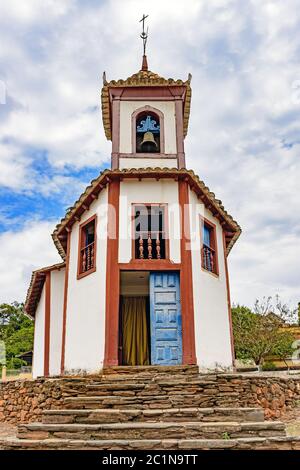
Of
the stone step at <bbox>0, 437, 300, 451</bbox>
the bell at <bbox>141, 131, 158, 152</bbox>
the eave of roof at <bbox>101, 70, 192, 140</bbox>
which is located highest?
the eave of roof at <bbox>101, 70, 192, 140</bbox>

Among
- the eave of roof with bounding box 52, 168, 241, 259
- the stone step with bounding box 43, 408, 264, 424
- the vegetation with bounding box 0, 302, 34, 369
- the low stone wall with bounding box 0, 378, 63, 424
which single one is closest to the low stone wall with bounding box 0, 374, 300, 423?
the low stone wall with bounding box 0, 378, 63, 424

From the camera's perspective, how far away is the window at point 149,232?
A: 11.0 meters

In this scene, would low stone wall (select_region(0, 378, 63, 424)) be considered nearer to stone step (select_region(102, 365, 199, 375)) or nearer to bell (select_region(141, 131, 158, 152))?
stone step (select_region(102, 365, 199, 375))

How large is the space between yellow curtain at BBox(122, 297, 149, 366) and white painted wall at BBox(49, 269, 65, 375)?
71.4 inches

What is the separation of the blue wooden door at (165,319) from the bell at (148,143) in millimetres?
3693

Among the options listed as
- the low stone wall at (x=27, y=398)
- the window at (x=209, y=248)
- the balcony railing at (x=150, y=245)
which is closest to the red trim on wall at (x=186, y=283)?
the balcony railing at (x=150, y=245)

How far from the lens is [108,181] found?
11328mm

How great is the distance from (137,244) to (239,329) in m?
13.3

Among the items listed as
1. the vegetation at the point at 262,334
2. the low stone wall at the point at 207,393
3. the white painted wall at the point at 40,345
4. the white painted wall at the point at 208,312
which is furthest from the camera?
the vegetation at the point at 262,334

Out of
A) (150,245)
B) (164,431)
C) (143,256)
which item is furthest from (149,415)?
(143,256)

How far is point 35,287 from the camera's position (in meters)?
15.0

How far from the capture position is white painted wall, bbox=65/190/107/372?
1032 cm

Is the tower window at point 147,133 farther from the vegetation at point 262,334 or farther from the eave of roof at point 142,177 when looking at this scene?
the vegetation at point 262,334

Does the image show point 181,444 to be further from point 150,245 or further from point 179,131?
point 179,131
